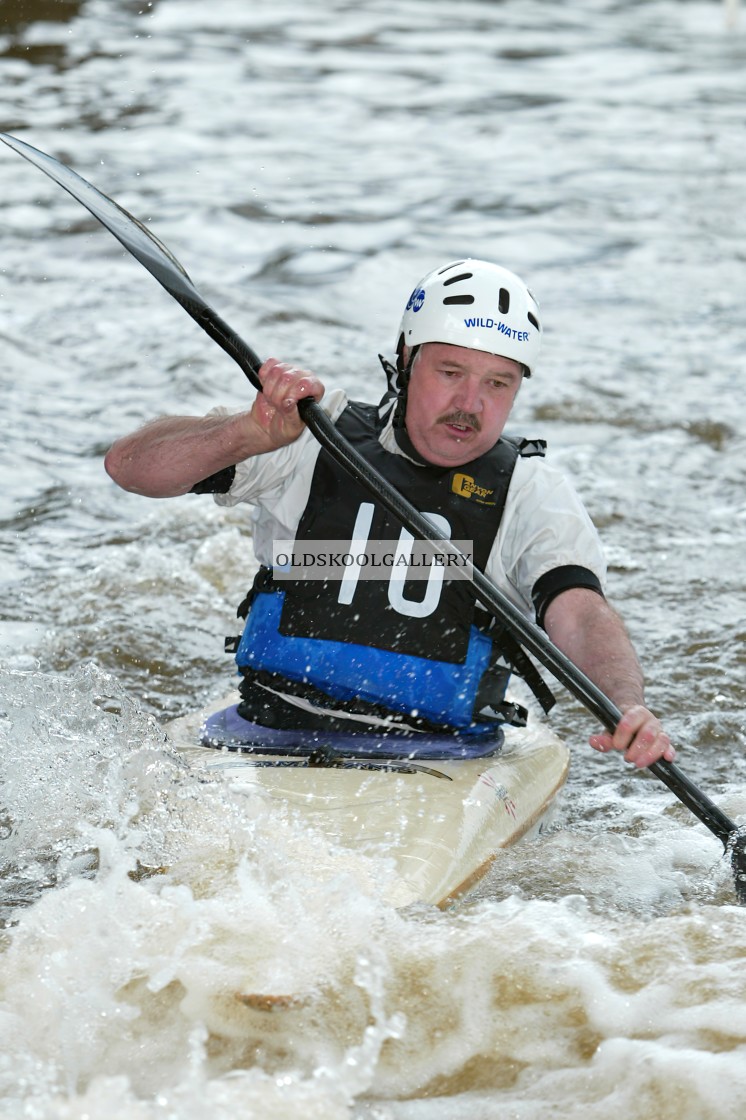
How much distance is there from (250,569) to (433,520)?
2358mm

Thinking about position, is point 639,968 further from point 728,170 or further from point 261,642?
point 728,170

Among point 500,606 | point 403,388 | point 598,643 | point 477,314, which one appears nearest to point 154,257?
point 403,388

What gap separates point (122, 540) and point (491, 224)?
6.69m

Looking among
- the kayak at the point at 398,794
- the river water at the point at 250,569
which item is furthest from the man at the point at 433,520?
the river water at the point at 250,569

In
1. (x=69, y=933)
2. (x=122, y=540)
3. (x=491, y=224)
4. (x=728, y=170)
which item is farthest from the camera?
(x=728, y=170)

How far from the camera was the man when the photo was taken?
11.8ft

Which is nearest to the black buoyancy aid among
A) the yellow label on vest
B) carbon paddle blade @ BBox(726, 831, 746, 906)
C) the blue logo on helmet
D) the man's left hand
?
the yellow label on vest

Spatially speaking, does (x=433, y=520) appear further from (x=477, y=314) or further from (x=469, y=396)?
(x=477, y=314)

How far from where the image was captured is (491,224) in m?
11.8

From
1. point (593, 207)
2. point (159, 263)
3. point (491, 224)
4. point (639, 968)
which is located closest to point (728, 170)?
point (593, 207)

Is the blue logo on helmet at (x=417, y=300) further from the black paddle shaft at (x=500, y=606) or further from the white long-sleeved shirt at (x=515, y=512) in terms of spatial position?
the black paddle shaft at (x=500, y=606)

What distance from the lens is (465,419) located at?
3.62 m

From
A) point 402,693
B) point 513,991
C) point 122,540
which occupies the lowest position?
point 122,540

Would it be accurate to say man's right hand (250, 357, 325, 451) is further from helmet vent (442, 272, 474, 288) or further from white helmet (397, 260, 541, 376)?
helmet vent (442, 272, 474, 288)
